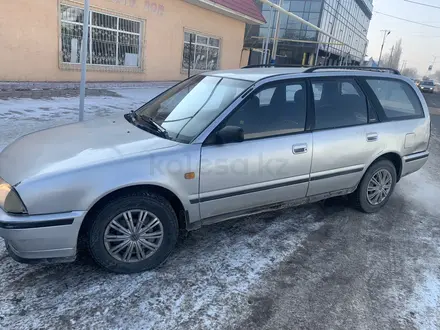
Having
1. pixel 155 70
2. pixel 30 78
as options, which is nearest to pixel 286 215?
pixel 30 78

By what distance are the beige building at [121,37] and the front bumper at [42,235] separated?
27.3 feet

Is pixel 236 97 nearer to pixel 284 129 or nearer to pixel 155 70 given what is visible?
pixel 284 129

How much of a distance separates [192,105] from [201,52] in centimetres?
1400

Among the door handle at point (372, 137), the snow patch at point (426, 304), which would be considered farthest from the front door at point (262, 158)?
the snow patch at point (426, 304)

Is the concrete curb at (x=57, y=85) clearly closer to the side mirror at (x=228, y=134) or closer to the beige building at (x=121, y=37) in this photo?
the beige building at (x=121, y=37)

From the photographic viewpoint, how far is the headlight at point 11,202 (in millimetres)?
2396

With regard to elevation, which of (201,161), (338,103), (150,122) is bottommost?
(201,161)

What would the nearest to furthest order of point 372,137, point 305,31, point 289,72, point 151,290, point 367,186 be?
1. point 151,290
2. point 289,72
3. point 372,137
4. point 367,186
5. point 305,31

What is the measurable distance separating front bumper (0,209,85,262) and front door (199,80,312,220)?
1.04 meters

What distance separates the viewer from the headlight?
7.86 feet

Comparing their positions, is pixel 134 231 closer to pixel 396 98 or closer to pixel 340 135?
pixel 340 135

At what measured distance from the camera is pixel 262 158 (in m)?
3.19

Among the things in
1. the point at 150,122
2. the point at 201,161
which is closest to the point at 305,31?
the point at 150,122

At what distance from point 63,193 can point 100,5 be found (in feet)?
34.5
